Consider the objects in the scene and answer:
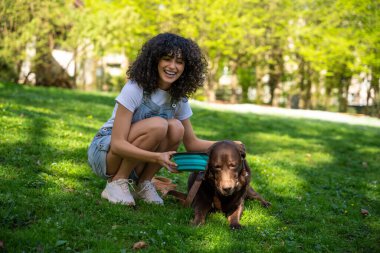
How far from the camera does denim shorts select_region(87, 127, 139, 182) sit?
4754 mm

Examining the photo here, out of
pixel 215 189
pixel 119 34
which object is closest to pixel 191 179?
pixel 215 189

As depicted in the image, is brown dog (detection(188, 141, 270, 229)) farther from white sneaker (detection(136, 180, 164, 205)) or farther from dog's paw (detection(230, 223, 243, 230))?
white sneaker (detection(136, 180, 164, 205))

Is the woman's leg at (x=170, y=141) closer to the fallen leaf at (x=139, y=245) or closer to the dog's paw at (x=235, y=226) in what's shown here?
the dog's paw at (x=235, y=226)

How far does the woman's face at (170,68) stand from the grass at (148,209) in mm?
1294

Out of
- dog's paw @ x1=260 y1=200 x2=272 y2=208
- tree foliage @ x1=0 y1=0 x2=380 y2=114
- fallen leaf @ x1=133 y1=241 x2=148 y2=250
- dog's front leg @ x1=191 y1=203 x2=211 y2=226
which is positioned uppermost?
tree foliage @ x1=0 y1=0 x2=380 y2=114

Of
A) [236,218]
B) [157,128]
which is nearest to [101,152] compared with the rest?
[157,128]

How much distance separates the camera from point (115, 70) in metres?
47.5

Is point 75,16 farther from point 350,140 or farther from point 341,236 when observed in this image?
point 341,236

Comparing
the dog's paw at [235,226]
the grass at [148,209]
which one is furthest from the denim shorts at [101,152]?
the dog's paw at [235,226]

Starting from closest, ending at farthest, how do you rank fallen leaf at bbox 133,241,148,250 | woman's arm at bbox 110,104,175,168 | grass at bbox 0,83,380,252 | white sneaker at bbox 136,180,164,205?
fallen leaf at bbox 133,241,148,250 → grass at bbox 0,83,380,252 → woman's arm at bbox 110,104,175,168 → white sneaker at bbox 136,180,164,205

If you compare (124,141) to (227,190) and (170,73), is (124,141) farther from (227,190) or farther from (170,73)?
(227,190)

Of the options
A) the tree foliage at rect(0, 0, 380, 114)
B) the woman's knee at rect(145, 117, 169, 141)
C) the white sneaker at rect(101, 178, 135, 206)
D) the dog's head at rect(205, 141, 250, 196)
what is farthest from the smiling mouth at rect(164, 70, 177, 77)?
the tree foliage at rect(0, 0, 380, 114)

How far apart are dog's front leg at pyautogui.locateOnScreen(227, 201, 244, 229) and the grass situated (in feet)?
0.32

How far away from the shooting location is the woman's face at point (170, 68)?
4.60m
